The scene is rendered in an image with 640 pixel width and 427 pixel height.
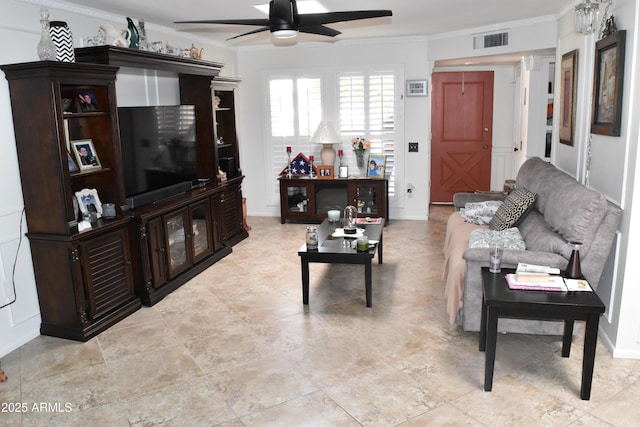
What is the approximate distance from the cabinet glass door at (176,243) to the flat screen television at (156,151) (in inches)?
9.3

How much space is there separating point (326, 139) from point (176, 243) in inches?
110

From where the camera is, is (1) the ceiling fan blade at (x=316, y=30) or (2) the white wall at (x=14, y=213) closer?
(1) the ceiling fan blade at (x=316, y=30)

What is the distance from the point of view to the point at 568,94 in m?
4.58

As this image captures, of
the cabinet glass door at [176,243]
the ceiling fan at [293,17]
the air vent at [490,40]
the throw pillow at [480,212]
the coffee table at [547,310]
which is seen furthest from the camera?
the air vent at [490,40]

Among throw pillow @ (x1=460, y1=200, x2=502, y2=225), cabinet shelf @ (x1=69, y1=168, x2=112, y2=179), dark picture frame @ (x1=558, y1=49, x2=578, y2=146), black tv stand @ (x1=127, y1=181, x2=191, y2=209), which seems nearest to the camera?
cabinet shelf @ (x1=69, y1=168, x2=112, y2=179)

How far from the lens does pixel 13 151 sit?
3.50m

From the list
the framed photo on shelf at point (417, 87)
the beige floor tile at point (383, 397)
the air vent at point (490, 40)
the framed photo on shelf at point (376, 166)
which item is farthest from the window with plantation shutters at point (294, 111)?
the beige floor tile at point (383, 397)

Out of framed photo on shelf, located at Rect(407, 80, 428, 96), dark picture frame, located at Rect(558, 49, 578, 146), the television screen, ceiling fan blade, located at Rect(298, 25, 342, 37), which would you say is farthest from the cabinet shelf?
framed photo on shelf, located at Rect(407, 80, 428, 96)

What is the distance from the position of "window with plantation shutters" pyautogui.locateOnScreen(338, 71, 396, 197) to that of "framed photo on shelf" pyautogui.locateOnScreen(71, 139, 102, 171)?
12.4ft

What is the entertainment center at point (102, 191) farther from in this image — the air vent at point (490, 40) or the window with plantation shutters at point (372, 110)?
the air vent at point (490, 40)

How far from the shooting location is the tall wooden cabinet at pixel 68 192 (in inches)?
132

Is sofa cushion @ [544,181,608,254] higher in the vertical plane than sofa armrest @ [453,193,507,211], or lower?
higher

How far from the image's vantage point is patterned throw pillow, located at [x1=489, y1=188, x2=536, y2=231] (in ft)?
13.3

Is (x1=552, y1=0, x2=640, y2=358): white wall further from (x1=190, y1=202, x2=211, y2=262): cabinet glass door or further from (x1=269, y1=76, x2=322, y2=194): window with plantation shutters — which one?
(x1=269, y1=76, x2=322, y2=194): window with plantation shutters
